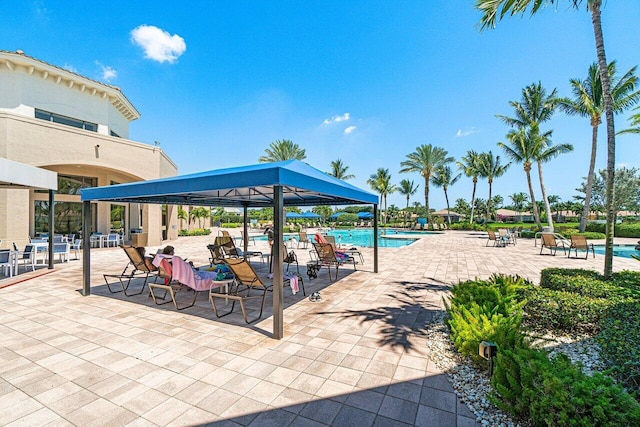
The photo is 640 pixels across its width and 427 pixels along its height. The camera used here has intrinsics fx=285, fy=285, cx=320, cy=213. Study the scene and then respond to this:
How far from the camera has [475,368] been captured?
3168 millimetres

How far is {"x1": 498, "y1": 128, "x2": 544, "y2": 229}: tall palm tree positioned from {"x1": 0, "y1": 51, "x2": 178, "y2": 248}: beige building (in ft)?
86.3

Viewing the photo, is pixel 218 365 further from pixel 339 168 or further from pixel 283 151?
pixel 339 168

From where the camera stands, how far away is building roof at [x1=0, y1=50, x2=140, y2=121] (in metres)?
14.8

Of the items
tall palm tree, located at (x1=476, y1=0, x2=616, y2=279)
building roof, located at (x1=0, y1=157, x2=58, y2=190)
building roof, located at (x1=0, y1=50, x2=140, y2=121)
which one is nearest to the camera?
tall palm tree, located at (x1=476, y1=0, x2=616, y2=279)

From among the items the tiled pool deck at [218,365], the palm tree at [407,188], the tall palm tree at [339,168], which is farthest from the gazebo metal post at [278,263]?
the palm tree at [407,188]

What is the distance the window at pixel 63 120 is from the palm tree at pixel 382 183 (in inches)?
1268

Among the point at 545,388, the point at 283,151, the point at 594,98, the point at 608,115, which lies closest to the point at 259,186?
the point at 545,388

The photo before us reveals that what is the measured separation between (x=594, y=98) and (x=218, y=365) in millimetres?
26733

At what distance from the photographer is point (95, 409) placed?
98.8 inches

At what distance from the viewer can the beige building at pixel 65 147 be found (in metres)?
12.8

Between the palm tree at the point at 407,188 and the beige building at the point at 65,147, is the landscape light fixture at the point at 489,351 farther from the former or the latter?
the palm tree at the point at 407,188

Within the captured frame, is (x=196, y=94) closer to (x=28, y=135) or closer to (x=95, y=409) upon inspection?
(x=28, y=135)

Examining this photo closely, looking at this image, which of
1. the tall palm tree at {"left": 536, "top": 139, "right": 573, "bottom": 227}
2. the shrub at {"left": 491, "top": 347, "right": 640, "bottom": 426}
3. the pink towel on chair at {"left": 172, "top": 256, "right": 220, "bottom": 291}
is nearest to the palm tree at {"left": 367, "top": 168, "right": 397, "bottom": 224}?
the tall palm tree at {"left": 536, "top": 139, "right": 573, "bottom": 227}

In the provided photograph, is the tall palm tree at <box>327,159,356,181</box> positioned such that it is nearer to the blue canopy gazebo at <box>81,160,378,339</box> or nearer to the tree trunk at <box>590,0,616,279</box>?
the blue canopy gazebo at <box>81,160,378,339</box>
